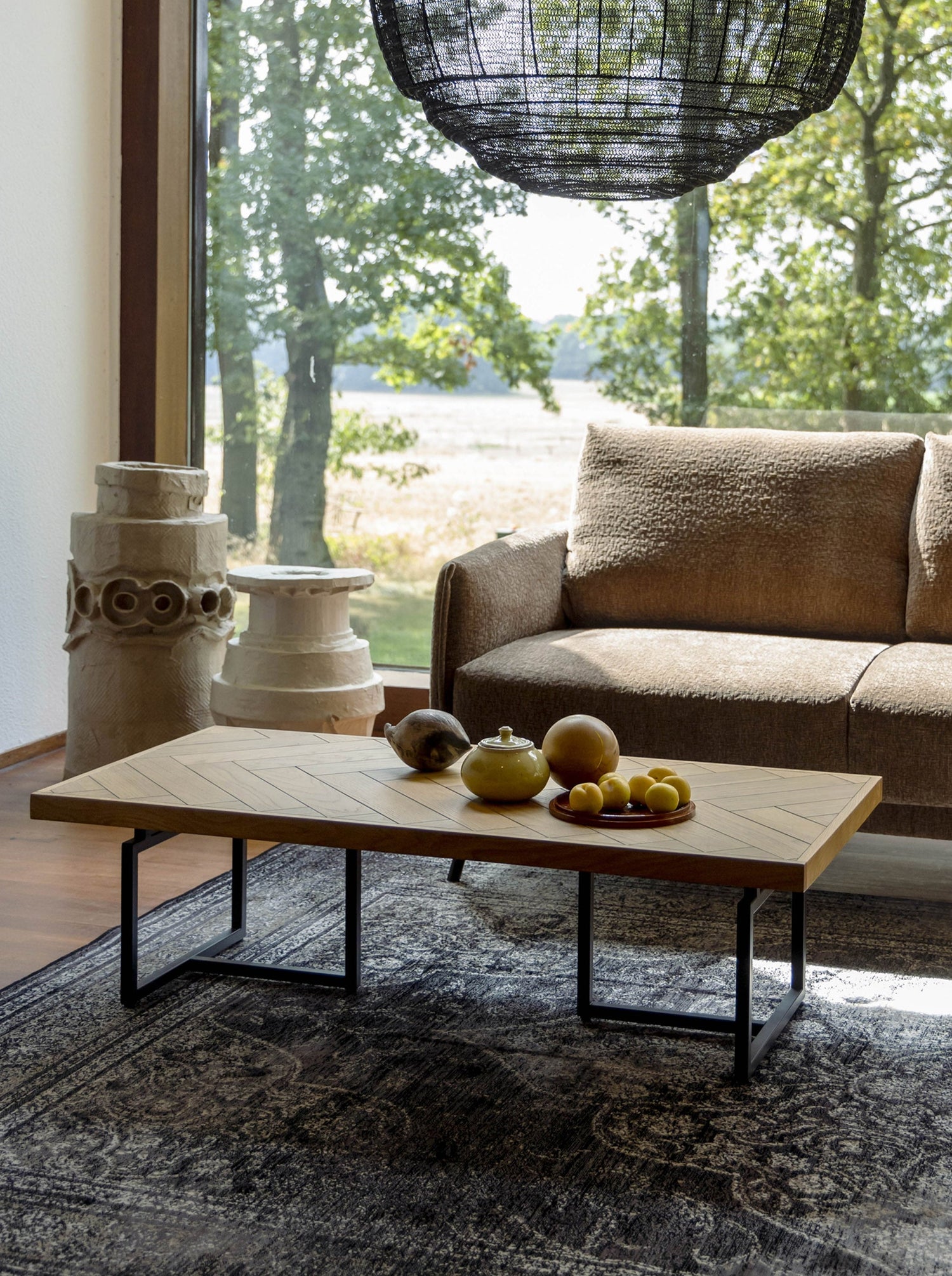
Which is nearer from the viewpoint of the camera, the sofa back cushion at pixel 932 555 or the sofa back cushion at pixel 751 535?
the sofa back cushion at pixel 932 555

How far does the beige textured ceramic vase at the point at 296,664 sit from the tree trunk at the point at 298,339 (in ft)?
2.87

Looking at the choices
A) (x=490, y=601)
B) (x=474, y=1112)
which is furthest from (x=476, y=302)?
(x=474, y=1112)

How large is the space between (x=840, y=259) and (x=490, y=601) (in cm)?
147

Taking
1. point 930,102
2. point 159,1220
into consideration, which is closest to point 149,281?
point 930,102

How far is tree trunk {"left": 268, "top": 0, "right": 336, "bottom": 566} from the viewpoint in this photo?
4.22 m

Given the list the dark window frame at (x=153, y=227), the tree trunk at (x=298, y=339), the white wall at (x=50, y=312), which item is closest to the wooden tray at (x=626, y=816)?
the white wall at (x=50, y=312)

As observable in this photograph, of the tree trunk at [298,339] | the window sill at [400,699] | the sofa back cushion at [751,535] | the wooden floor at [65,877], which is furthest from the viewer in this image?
the tree trunk at [298,339]

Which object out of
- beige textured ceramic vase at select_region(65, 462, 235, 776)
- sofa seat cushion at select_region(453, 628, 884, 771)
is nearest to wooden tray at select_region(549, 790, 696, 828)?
sofa seat cushion at select_region(453, 628, 884, 771)

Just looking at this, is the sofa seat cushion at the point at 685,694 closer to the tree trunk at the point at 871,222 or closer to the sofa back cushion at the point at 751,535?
the sofa back cushion at the point at 751,535

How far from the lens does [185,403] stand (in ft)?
14.2

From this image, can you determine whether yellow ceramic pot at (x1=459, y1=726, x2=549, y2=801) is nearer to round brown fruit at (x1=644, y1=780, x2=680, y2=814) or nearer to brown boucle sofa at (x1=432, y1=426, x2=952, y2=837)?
round brown fruit at (x1=644, y1=780, x2=680, y2=814)

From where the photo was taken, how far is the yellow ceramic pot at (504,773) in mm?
2111

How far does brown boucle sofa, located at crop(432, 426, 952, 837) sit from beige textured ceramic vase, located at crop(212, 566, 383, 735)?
42cm

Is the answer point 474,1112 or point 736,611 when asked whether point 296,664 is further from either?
point 474,1112
